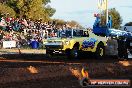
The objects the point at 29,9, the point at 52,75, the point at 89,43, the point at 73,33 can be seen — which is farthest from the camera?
the point at 29,9

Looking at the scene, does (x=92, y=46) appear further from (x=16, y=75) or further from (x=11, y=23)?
(x=11, y=23)

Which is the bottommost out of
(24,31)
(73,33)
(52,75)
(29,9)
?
(52,75)

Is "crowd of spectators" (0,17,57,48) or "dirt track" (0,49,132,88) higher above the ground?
"crowd of spectators" (0,17,57,48)

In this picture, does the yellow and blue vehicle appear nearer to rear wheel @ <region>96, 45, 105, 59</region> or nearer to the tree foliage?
rear wheel @ <region>96, 45, 105, 59</region>

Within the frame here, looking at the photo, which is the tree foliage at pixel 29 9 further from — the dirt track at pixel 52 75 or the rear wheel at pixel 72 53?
the dirt track at pixel 52 75

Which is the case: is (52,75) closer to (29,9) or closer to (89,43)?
(89,43)

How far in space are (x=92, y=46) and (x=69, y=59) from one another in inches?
67.3

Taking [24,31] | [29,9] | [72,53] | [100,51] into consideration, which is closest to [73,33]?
[72,53]

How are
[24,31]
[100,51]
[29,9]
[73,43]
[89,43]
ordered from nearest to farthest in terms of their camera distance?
[73,43] < [89,43] < [100,51] < [24,31] < [29,9]

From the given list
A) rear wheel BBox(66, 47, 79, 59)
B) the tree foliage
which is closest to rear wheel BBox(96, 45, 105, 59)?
rear wheel BBox(66, 47, 79, 59)

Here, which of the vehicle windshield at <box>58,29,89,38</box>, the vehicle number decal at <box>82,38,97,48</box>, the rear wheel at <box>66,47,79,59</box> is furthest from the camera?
the vehicle number decal at <box>82,38,97,48</box>

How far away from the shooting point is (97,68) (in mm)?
16891

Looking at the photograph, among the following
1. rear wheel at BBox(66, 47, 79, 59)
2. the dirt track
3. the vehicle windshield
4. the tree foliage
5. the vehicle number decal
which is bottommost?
the dirt track

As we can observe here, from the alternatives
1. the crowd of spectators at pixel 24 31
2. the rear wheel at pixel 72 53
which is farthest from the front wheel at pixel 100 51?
the crowd of spectators at pixel 24 31
